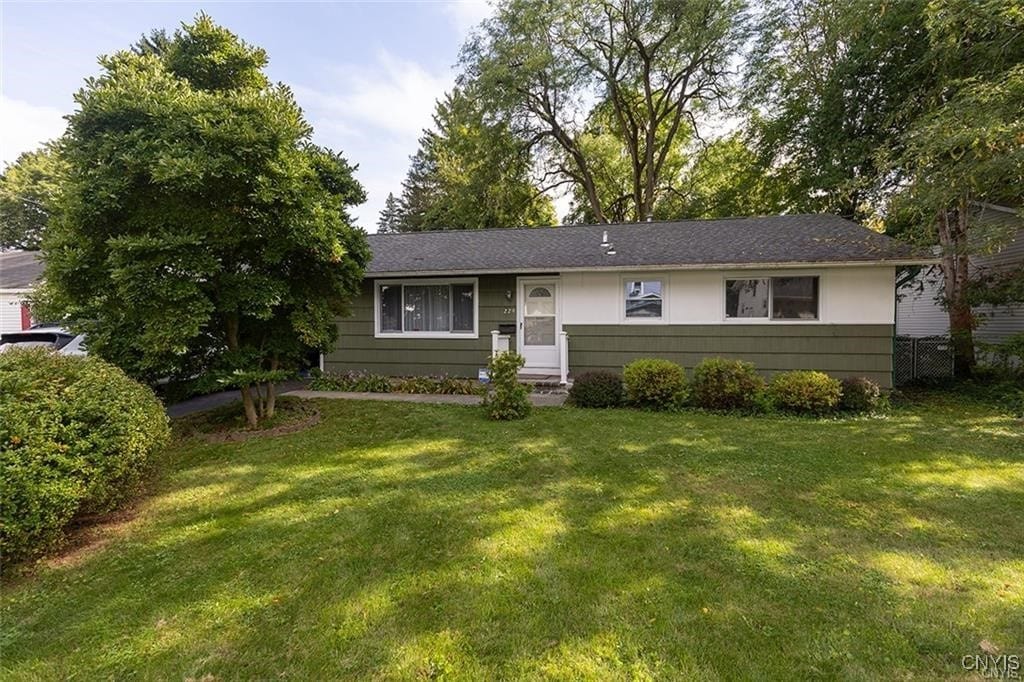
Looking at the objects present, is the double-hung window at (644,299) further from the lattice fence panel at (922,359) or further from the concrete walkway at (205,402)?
the concrete walkway at (205,402)

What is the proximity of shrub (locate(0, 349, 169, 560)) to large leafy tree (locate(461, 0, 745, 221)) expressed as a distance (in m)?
18.3

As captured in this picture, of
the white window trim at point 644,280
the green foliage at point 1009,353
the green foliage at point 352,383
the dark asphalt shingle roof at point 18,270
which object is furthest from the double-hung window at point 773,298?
the dark asphalt shingle roof at point 18,270

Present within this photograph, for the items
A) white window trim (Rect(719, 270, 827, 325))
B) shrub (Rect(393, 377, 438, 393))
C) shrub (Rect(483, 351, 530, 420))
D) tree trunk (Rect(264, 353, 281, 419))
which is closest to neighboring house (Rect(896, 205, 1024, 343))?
white window trim (Rect(719, 270, 827, 325))

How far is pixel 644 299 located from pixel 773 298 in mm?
2324

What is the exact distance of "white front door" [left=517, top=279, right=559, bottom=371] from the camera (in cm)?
1002

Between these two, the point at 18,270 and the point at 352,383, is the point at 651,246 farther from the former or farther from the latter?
the point at 18,270

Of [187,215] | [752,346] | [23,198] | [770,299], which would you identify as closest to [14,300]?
[187,215]

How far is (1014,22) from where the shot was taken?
6.84 m

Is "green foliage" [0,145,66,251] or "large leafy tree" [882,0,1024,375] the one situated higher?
"green foliage" [0,145,66,251]

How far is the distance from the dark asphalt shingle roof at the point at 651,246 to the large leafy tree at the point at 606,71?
10462 mm

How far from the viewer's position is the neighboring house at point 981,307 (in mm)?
11203

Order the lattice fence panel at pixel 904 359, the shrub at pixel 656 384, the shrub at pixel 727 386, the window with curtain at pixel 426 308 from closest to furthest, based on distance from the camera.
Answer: the shrub at pixel 727 386
the shrub at pixel 656 384
the window with curtain at pixel 426 308
the lattice fence panel at pixel 904 359

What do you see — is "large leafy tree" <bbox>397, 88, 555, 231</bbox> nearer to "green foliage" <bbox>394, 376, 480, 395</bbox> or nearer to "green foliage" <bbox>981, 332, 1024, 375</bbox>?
"green foliage" <bbox>394, 376, 480, 395</bbox>

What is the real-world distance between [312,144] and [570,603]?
6700mm
